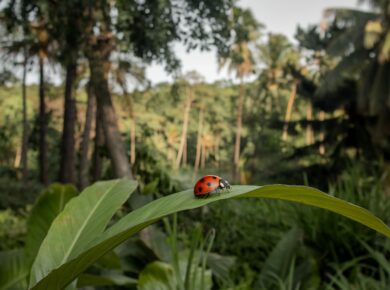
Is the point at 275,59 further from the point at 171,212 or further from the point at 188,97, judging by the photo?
the point at 171,212

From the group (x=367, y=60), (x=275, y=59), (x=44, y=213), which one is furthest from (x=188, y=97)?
(x=44, y=213)

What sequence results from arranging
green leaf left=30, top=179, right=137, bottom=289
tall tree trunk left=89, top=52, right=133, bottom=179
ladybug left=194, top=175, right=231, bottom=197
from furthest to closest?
tall tree trunk left=89, top=52, right=133, bottom=179 < green leaf left=30, top=179, right=137, bottom=289 < ladybug left=194, top=175, right=231, bottom=197

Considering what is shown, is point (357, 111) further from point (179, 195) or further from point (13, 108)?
point (13, 108)

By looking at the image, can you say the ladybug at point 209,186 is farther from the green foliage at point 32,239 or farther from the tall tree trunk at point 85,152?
the tall tree trunk at point 85,152

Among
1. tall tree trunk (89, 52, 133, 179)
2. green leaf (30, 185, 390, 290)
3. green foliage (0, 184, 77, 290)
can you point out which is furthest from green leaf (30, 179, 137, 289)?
tall tree trunk (89, 52, 133, 179)

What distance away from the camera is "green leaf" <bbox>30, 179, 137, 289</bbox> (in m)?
1.28

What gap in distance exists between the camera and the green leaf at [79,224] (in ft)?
4.21

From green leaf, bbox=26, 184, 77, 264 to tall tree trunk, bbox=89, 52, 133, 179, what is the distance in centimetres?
501

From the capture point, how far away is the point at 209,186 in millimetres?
1135

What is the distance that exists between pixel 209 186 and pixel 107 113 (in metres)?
7.53

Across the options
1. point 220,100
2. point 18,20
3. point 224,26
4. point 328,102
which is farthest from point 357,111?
point 220,100

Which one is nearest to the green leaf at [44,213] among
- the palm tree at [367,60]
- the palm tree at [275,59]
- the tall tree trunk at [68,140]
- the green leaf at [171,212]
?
the green leaf at [171,212]

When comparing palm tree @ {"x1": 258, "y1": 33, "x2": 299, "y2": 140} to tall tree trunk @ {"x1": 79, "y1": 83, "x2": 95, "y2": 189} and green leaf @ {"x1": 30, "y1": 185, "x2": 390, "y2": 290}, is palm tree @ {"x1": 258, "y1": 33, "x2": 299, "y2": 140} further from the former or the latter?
green leaf @ {"x1": 30, "y1": 185, "x2": 390, "y2": 290}

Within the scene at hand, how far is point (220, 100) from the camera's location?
2282 inches
